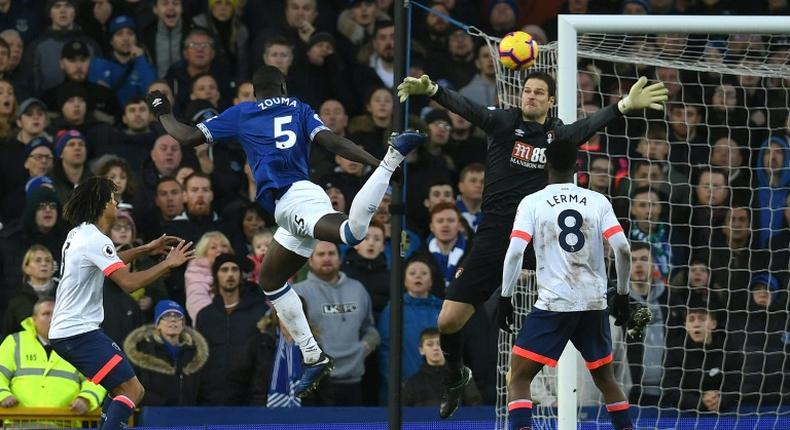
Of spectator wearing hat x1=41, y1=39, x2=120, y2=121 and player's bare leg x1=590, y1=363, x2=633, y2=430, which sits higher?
spectator wearing hat x1=41, y1=39, x2=120, y2=121

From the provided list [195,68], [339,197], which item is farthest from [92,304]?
[195,68]

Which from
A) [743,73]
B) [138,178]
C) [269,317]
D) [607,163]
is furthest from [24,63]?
[743,73]

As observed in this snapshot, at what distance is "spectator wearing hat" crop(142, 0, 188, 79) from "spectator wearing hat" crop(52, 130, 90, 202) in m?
1.72

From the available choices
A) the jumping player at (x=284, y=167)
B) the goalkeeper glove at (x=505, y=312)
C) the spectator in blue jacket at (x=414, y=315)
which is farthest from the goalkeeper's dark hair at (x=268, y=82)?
the spectator in blue jacket at (x=414, y=315)

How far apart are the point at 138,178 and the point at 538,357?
504cm

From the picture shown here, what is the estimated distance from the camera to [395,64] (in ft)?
33.2

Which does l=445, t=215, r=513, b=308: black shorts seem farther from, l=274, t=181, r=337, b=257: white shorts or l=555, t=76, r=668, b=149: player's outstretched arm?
l=274, t=181, r=337, b=257: white shorts

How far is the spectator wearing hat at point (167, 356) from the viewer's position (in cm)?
1214

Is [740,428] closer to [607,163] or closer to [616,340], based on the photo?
[616,340]

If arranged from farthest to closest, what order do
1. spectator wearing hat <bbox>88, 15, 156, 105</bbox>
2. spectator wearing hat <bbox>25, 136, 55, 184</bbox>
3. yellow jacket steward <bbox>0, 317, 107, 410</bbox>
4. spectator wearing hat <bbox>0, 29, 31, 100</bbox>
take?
spectator wearing hat <bbox>88, 15, 156, 105</bbox>, spectator wearing hat <bbox>0, 29, 31, 100</bbox>, spectator wearing hat <bbox>25, 136, 55, 184</bbox>, yellow jacket steward <bbox>0, 317, 107, 410</bbox>

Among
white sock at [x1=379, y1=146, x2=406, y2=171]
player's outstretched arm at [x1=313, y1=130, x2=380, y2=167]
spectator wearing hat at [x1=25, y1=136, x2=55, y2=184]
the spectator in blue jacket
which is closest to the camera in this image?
white sock at [x1=379, y1=146, x2=406, y2=171]

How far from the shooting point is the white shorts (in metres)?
9.91

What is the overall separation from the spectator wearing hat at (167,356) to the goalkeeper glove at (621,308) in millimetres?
3698

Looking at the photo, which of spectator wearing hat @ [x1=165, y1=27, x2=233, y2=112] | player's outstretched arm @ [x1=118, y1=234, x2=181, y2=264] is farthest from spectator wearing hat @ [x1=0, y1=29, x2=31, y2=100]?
player's outstretched arm @ [x1=118, y1=234, x2=181, y2=264]
